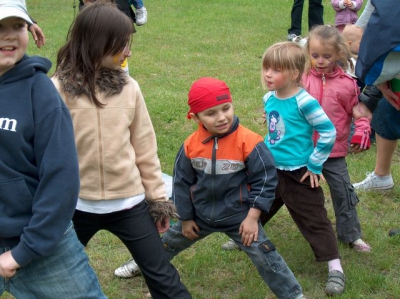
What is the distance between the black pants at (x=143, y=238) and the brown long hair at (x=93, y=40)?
56cm

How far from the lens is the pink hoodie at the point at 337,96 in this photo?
13.3 ft

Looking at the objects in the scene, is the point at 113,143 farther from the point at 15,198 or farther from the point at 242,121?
the point at 242,121

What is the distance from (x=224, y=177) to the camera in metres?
3.37

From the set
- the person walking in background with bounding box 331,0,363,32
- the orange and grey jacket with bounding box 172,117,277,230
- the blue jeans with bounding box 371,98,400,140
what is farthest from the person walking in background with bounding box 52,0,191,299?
the person walking in background with bounding box 331,0,363,32

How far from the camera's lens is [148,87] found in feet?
28.9

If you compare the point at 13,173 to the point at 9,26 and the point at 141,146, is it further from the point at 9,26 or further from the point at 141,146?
the point at 141,146

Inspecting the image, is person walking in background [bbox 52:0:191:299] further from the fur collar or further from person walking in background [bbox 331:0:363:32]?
person walking in background [bbox 331:0:363:32]

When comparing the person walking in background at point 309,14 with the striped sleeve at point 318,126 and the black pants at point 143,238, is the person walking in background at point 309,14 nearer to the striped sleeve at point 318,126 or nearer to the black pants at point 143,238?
the striped sleeve at point 318,126

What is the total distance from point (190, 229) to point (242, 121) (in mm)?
3641

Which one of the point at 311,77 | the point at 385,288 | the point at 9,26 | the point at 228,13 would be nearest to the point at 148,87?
the point at 311,77

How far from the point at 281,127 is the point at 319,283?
3.31ft

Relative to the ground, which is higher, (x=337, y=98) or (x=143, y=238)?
(x=337, y=98)

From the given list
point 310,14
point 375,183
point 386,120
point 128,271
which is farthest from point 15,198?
point 310,14

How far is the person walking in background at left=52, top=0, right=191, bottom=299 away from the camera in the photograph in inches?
119
